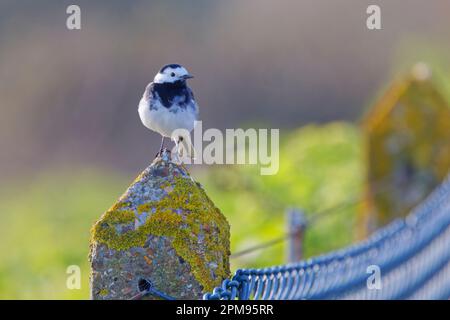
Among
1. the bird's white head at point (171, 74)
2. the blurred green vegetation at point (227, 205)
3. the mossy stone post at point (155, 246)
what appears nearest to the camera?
the mossy stone post at point (155, 246)

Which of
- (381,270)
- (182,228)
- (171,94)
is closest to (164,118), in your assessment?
(171,94)

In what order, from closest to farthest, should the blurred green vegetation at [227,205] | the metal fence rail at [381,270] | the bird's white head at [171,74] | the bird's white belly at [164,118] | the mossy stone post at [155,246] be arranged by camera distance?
the mossy stone post at [155,246] < the metal fence rail at [381,270] < the bird's white belly at [164,118] < the bird's white head at [171,74] < the blurred green vegetation at [227,205]

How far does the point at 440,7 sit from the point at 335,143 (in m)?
6.01

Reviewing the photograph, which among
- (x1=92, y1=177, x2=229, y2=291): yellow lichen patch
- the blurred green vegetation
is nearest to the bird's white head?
(x1=92, y1=177, x2=229, y2=291): yellow lichen patch

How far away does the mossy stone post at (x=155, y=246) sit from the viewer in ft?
14.2

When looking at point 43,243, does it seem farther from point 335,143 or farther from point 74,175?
point 335,143

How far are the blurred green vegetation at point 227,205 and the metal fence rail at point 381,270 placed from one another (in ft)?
10.7

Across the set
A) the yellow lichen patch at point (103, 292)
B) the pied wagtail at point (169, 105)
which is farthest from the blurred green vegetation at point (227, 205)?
the yellow lichen patch at point (103, 292)

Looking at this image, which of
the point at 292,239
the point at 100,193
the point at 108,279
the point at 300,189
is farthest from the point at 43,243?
the point at 108,279

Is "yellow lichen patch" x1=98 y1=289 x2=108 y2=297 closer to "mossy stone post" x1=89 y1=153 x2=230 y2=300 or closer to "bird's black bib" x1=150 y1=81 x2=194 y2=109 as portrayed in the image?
"mossy stone post" x1=89 y1=153 x2=230 y2=300

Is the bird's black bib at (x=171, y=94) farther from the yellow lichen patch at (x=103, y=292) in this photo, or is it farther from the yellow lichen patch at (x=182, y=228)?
the yellow lichen patch at (x=103, y=292)

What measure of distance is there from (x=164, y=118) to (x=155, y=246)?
182 centimetres

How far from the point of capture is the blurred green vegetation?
1033 centimetres

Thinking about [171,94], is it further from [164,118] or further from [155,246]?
[155,246]
